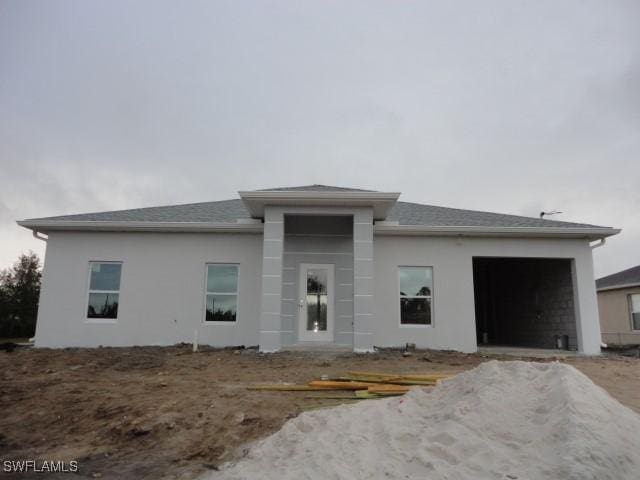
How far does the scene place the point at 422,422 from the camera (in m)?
4.20

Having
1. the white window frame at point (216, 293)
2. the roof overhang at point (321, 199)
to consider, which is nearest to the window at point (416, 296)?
the roof overhang at point (321, 199)

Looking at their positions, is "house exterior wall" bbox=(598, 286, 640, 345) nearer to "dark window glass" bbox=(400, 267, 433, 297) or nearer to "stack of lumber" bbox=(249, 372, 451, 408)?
"dark window glass" bbox=(400, 267, 433, 297)

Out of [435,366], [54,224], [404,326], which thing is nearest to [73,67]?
[54,224]

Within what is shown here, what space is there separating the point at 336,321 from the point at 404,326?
1.86m

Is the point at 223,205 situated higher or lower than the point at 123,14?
lower

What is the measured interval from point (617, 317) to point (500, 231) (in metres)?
11.1

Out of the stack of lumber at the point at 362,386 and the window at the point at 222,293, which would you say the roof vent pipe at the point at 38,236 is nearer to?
the window at the point at 222,293

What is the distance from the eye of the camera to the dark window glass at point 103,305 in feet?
36.6

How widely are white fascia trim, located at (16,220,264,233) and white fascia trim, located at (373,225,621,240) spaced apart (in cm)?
378

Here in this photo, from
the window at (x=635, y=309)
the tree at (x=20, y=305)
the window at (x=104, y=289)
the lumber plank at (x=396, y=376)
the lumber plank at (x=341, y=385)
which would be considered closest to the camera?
the lumber plank at (x=341, y=385)

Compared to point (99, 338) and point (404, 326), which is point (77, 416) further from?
point (404, 326)

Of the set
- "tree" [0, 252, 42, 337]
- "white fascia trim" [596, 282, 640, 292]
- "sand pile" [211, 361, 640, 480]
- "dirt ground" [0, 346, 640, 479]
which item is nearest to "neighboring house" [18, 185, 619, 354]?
"dirt ground" [0, 346, 640, 479]

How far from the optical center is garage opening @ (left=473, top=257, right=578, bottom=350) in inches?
469

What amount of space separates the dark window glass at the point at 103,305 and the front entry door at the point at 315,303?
5155 millimetres
